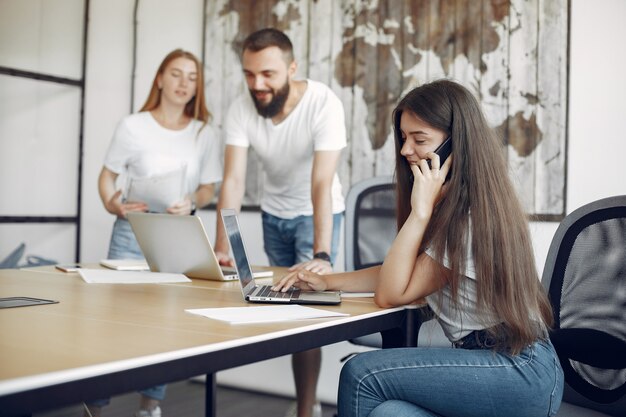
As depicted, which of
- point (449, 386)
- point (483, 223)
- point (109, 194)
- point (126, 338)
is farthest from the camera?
point (109, 194)

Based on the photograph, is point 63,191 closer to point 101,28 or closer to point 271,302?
point 101,28

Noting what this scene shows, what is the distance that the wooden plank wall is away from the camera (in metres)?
2.99

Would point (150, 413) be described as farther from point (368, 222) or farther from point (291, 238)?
point (368, 222)

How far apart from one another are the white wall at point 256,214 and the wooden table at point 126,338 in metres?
1.57

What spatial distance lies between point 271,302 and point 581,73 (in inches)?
75.5

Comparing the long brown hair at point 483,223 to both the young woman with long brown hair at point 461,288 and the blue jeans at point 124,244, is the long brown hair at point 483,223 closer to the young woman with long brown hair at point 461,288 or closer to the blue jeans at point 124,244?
the young woman with long brown hair at point 461,288

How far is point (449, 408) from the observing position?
4.58 feet

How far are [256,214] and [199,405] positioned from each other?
3.26 feet

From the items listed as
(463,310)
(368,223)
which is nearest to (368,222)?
(368,223)

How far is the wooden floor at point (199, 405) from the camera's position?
335cm

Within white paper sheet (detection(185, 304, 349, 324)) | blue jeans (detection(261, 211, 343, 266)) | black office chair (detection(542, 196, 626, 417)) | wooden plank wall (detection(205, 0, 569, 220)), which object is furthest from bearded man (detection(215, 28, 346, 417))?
white paper sheet (detection(185, 304, 349, 324))

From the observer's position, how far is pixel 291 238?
2904 mm

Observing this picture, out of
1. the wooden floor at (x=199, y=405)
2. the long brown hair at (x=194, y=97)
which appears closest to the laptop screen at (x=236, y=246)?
the long brown hair at (x=194, y=97)

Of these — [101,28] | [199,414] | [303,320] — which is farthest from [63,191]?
[303,320]
